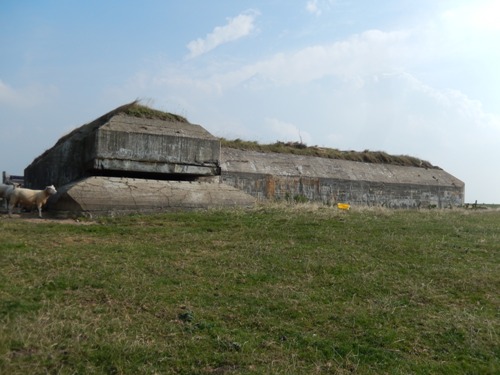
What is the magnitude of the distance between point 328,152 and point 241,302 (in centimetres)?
1413

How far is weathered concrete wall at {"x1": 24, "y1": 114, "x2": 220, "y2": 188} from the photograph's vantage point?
11367 millimetres

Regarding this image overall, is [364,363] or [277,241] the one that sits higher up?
[277,241]

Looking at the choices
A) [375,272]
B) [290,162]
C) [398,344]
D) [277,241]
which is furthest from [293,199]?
[398,344]

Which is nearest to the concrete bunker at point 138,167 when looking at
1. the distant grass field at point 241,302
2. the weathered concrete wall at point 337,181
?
the distant grass field at point 241,302

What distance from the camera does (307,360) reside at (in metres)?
4.45

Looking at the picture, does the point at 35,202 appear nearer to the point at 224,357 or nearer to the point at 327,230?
the point at 327,230

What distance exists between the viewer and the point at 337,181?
57.9ft

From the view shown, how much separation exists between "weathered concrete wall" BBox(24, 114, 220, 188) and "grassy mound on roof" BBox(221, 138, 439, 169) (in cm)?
390

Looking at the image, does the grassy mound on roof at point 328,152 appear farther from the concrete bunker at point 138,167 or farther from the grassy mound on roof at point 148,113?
the concrete bunker at point 138,167

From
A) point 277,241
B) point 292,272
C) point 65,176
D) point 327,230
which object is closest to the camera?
point 292,272

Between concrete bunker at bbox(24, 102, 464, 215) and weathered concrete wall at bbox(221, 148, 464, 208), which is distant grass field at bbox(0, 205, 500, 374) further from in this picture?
weathered concrete wall at bbox(221, 148, 464, 208)

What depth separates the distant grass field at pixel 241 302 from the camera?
433cm

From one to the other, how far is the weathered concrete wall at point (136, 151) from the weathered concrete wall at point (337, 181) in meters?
2.63

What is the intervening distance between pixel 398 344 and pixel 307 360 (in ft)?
3.10
